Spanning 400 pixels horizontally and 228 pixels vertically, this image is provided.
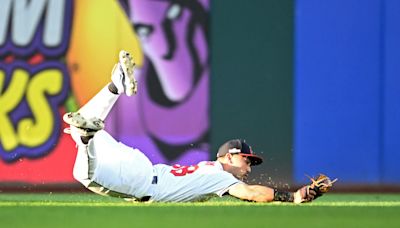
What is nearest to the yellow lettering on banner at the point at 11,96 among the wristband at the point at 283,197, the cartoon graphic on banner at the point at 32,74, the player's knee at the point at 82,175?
the cartoon graphic on banner at the point at 32,74

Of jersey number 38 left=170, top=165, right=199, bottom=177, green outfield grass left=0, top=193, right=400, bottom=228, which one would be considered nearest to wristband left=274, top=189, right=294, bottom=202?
jersey number 38 left=170, top=165, right=199, bottom=177

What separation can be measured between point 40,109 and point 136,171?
4717 mm

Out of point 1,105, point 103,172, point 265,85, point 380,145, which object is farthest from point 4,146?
point 103,172

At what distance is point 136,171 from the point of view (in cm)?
933

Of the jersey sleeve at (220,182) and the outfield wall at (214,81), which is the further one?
the outfield wall at (214,81)

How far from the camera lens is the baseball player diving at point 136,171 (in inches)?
360

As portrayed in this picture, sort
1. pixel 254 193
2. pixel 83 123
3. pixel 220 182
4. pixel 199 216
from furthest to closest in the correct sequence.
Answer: pixel 220 182 → pixel 254 193 → pixel 83 123 → pixel 199 216

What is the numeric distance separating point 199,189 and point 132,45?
4.87 meters

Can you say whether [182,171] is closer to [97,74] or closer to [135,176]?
[135,176]

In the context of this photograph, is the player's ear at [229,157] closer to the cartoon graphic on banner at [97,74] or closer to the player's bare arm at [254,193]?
the player's bare arm at [254,193]

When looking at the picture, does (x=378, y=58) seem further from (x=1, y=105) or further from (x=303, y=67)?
(x=1, y=105)

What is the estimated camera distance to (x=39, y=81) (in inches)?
545

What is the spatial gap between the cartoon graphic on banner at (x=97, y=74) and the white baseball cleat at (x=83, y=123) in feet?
16.3

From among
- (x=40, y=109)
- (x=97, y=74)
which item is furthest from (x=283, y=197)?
(x=40, y=109)
